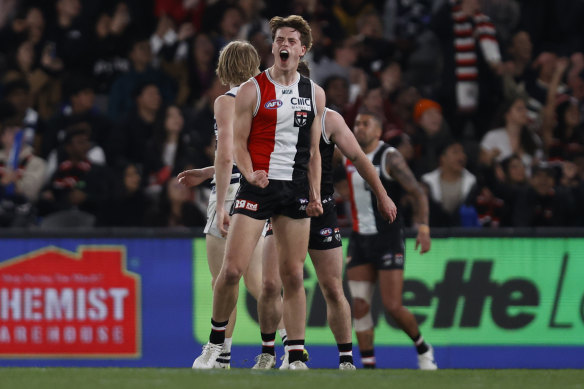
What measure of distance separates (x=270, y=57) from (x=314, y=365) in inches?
175

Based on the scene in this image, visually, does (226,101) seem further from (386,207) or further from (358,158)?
(386,207)

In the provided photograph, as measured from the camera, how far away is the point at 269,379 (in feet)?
23.0

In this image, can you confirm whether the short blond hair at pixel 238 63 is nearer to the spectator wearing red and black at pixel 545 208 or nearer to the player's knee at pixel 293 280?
the player's knee at pixel 293 280

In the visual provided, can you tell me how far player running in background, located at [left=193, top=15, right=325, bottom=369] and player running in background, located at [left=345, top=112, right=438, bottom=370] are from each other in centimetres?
Answer: 259

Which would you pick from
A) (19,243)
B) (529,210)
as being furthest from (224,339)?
(529,210)

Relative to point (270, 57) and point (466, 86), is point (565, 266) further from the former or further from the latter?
point (270, 57)

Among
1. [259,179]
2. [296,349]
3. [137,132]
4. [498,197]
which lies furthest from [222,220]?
[137,132]

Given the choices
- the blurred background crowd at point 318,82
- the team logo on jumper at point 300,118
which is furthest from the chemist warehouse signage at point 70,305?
the team logo on jumper at point 300,118

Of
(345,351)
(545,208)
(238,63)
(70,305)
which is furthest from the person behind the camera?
(545,208)

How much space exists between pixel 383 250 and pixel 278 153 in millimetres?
3044

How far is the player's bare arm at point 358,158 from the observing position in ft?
25.6

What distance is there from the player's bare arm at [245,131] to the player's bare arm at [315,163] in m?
0.36

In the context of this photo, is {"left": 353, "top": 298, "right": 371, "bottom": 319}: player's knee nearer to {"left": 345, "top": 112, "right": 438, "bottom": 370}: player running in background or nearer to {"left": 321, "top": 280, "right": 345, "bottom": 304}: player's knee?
{"left": 345, "top": 112, "right": 438, "bottom": 370}: player running in background

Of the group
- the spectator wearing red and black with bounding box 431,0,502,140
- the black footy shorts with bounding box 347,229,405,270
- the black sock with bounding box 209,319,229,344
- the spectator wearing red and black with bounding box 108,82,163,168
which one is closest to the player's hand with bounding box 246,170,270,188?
the black sock with bounding box 209,319,229,344
